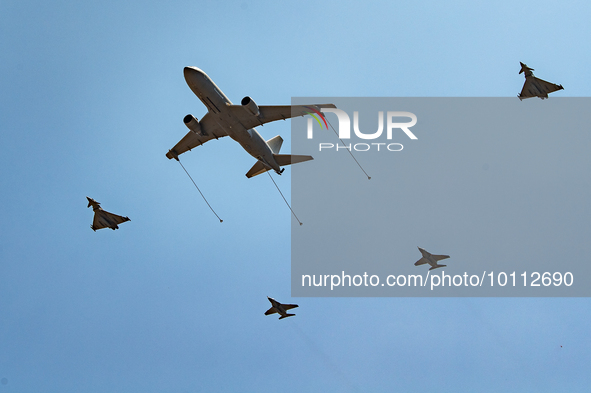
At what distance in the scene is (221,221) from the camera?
100ft

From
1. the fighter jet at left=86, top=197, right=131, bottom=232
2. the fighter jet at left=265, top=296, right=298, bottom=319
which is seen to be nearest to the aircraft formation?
the fighter jet at left=86, top=197, right=131, bottom=232

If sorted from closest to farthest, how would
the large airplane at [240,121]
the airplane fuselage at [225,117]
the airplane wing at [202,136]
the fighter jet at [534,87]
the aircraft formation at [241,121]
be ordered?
the airplane fuselage at [225,117] < the large airplane at [240,121] < the aircraft formation at [241,121] < the airplane wing at [202,136] < the fighter jet at [534,87]

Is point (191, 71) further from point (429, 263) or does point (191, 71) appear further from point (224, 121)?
point (429, 263)

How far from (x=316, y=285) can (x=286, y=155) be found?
32.0 feet

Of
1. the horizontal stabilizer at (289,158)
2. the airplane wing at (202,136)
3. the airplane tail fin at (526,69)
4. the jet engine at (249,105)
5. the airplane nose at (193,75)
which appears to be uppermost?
the airplane tail fin at (526,69)

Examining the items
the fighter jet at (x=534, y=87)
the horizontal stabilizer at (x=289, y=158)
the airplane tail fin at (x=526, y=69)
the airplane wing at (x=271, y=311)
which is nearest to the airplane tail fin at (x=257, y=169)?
the horizontal stabilizer at (x=289, y=158)

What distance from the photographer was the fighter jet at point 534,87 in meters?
34.0

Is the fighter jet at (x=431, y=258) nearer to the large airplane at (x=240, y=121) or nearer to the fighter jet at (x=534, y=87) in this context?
the fighter jet at (x=534, y=87)

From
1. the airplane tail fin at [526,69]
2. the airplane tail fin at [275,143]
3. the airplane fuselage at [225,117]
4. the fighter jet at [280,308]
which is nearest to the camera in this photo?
the airplane fuselage at [225,117]

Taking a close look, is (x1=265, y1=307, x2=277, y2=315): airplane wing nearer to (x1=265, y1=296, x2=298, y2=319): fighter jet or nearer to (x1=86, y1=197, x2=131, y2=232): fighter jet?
(x1=265, y1=296, x2=298, y2=319): fighter jet

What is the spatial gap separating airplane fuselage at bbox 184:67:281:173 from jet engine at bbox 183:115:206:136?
67.0 inches

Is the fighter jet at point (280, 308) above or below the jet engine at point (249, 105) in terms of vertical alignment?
below

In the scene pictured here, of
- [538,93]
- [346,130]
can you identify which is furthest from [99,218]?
[538,93]

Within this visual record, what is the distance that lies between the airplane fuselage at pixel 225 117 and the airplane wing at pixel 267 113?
0.36 m
